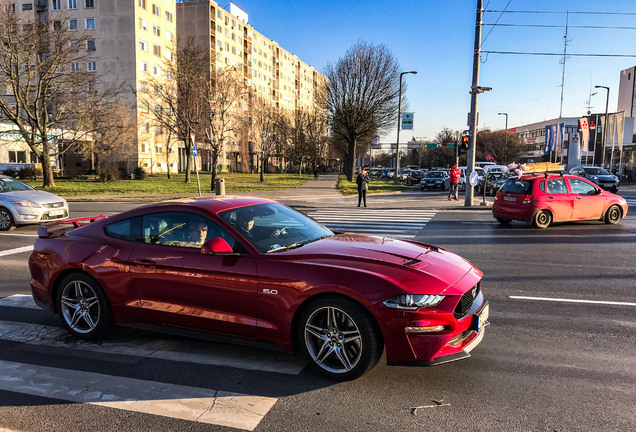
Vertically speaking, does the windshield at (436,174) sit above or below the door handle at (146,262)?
above

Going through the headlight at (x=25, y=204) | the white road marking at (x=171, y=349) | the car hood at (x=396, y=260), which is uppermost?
the car hood at (x=396, y=260)

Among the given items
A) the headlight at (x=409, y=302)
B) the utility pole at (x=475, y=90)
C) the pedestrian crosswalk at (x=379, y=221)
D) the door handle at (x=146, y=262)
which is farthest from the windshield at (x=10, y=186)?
the utility pole at (x=475, y=90)

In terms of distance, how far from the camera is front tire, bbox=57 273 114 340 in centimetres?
469

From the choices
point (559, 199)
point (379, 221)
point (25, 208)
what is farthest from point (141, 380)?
point (559, 199)

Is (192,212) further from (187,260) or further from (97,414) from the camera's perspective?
(97,414)

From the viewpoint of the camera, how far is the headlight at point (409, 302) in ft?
11.5

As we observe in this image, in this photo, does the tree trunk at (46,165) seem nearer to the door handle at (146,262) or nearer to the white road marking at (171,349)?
the white road marking at (171,349)

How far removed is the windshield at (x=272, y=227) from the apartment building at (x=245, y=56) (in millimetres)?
48191

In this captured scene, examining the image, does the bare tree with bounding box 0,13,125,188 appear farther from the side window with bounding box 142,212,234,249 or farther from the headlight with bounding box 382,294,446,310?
the headlight with bounding box 382,294,446,310

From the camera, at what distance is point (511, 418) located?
3.19 meters

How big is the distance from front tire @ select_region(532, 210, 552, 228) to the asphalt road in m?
7.97

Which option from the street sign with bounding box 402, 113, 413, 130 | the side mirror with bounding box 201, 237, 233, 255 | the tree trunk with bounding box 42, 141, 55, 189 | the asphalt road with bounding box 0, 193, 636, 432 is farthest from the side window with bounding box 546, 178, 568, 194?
the tree trunk with bounding box 42, 141, 55, 189

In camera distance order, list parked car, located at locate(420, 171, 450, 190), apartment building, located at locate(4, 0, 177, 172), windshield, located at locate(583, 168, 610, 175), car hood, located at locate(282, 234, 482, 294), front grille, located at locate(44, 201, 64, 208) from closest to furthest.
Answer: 1. car hood, located at locate(282, 234, 482, 294)
2. front grille, located at locate(44, 201, 64, 208)
3. windshield, located at locate(583, 168, 610, 175)
4. parked car, located at locate(420, 171, 450, 190)
5. apartment building, located at locate(4, 0, 177, 172)

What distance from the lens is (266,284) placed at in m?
3.89
